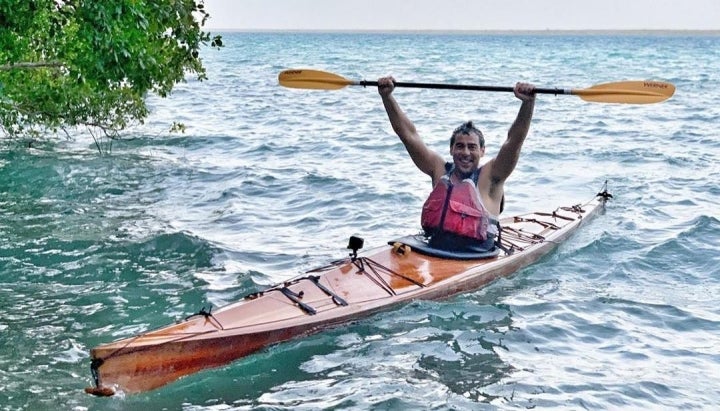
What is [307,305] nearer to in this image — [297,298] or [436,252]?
[297,298]

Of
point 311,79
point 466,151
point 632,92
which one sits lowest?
point 466,151

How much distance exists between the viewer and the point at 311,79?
31.2ft

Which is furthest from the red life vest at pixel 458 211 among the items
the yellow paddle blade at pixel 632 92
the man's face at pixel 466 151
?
the yellow paddle blade at pixel 632 92

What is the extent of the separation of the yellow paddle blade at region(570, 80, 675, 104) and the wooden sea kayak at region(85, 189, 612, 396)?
173 centimetres

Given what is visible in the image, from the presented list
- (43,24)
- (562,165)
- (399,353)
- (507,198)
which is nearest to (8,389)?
(399,353)

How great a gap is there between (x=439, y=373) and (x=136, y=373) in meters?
2.34

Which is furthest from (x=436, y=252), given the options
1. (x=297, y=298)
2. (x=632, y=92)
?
(x=632, y=92)

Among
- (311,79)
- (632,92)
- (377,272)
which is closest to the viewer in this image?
(377,272)

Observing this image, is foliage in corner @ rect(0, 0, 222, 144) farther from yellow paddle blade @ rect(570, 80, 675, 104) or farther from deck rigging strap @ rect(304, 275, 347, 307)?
yellow paddle blade @ rect(570, 80, 675, 104)

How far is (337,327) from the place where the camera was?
711 centimetres

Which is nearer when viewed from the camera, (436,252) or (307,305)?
(307,305)

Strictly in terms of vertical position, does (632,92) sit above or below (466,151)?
above

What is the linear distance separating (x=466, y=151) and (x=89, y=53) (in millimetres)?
3737

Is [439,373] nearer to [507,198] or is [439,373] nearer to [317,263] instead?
[317,263]
